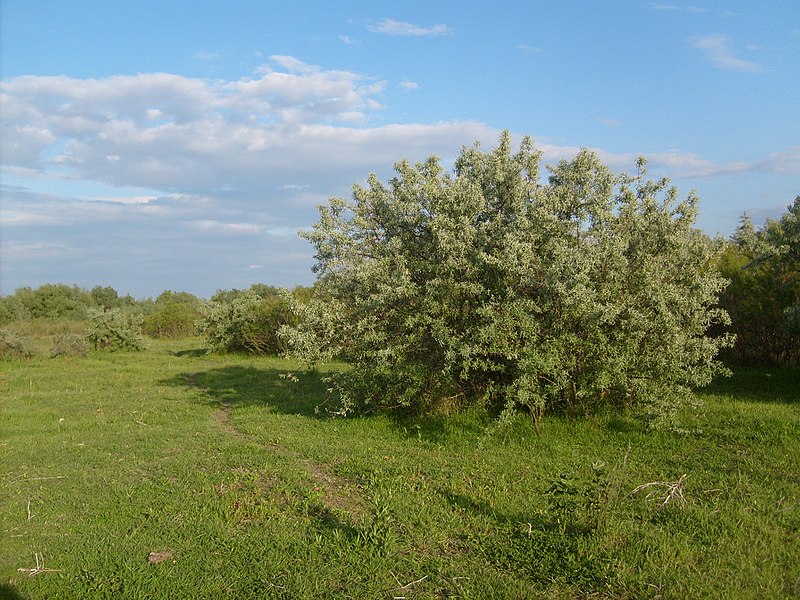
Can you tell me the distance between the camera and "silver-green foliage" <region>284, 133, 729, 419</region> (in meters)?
8.69

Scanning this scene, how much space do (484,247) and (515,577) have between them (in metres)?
5.68

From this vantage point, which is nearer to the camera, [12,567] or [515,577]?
[515,577]

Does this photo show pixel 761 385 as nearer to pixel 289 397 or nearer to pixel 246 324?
pixel 289 397

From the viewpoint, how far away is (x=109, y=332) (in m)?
27.4

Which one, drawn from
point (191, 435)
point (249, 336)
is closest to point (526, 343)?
point (191, 435)

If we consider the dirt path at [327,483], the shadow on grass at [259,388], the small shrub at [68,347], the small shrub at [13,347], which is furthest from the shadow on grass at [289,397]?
the small shrub at [13,347]

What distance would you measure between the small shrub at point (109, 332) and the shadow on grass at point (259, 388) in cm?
859

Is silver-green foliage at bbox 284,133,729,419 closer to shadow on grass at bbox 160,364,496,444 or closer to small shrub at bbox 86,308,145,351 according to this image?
shadow on grass at bbox 160,364,496,444

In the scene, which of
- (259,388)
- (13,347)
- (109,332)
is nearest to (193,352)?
(109,332)

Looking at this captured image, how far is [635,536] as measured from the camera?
523 cm

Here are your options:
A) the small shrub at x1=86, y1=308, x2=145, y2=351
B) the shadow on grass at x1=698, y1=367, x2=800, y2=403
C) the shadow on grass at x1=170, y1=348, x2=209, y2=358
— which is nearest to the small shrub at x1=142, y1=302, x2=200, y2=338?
the shadow on grass at x1=170, y1=348, x2=209, y2=358

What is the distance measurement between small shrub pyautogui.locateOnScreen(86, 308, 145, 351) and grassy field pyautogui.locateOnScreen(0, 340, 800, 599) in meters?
17.0

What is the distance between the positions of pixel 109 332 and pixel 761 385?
2562 cm

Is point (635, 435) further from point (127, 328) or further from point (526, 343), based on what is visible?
point (127, 328)
